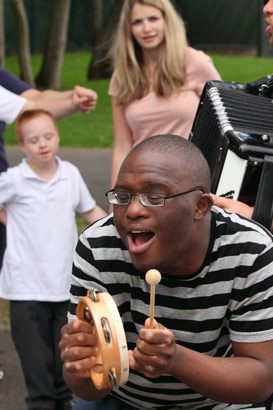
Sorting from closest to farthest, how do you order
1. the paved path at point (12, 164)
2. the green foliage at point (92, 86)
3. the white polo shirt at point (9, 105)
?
1. the white polo shirt at point (9, 105)
2. the paved path at point (12, 164)
3. the green foliage at point (92, 86)

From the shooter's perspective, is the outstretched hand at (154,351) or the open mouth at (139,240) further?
the open mouth at (139,240)

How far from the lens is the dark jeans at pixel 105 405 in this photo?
2.33 m

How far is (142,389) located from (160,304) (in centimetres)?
27

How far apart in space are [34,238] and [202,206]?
196 centimetres

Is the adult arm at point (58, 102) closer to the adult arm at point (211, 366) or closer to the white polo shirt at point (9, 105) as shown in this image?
the white polo shirt at point (9, 105)

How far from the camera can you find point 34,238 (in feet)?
12.9

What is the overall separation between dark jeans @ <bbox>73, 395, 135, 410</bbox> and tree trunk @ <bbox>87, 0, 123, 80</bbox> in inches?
597

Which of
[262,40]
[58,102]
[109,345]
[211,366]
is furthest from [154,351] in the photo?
[262,40]

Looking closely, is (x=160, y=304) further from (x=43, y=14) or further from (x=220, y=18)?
(x=220, y=18)

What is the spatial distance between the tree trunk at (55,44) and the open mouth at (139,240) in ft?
50.5

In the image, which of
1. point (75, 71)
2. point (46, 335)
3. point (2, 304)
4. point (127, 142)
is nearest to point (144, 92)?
point (127, 142)

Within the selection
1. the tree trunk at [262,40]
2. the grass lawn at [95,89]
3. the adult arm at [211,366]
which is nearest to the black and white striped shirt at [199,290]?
the adult arm at [211,366]

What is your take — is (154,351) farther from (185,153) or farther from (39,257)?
→ (39,257)

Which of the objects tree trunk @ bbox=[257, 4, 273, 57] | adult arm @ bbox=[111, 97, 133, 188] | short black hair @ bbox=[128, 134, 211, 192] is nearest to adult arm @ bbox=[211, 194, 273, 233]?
short black hair @ bbox=[128, 134, 211, 192]
